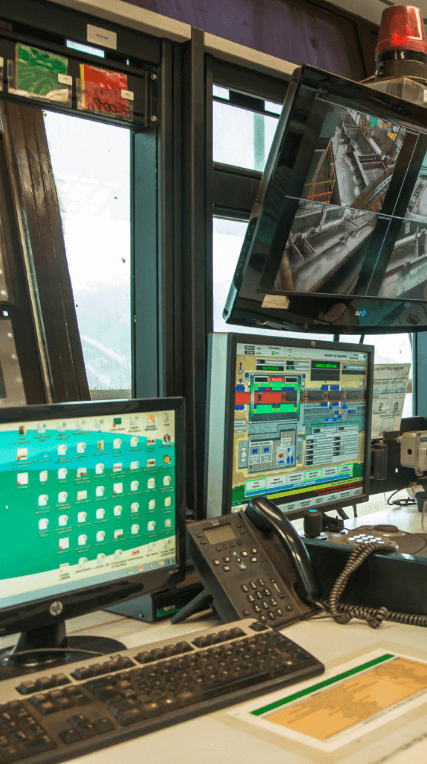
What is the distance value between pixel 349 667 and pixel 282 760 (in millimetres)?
301

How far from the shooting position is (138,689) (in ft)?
2.81

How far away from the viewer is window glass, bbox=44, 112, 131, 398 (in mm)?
1812

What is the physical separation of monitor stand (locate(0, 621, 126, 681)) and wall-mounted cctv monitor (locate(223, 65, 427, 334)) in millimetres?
1073

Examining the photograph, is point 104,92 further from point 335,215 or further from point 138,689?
point 138,689

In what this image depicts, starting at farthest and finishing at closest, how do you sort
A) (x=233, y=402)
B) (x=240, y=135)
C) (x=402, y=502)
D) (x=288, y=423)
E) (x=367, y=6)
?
(x=367, y=6) < (x=402, y=502) < (x=240, y=135) < (x=288, y=423) < (x=233, y=402)

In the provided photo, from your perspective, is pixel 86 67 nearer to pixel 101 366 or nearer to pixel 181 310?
pixel 181 310

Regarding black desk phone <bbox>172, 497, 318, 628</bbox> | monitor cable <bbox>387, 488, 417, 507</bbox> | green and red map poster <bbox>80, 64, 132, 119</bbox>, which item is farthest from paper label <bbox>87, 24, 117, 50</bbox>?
monitor cable <bbox>387, 488, 417, 507</bbox>

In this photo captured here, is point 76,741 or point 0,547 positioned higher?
point 0,547

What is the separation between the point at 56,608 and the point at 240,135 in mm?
1647

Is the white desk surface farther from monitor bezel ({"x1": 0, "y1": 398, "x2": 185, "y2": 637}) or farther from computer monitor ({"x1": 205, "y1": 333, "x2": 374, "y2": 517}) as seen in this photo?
computer monitor ({"x1": 205, "y1": 333, "x2": 374, "y2": 517})

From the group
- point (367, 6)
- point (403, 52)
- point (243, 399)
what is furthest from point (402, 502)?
point (367, 6)

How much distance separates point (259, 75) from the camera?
6.77 feet

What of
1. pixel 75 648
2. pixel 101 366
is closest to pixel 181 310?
pixel 101 366

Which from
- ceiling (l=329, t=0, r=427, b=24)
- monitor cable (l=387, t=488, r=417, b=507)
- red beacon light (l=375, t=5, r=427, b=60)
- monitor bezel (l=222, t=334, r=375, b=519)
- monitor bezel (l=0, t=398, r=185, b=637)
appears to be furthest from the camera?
ceiling (l=329, t=0, r=427, b=24)
